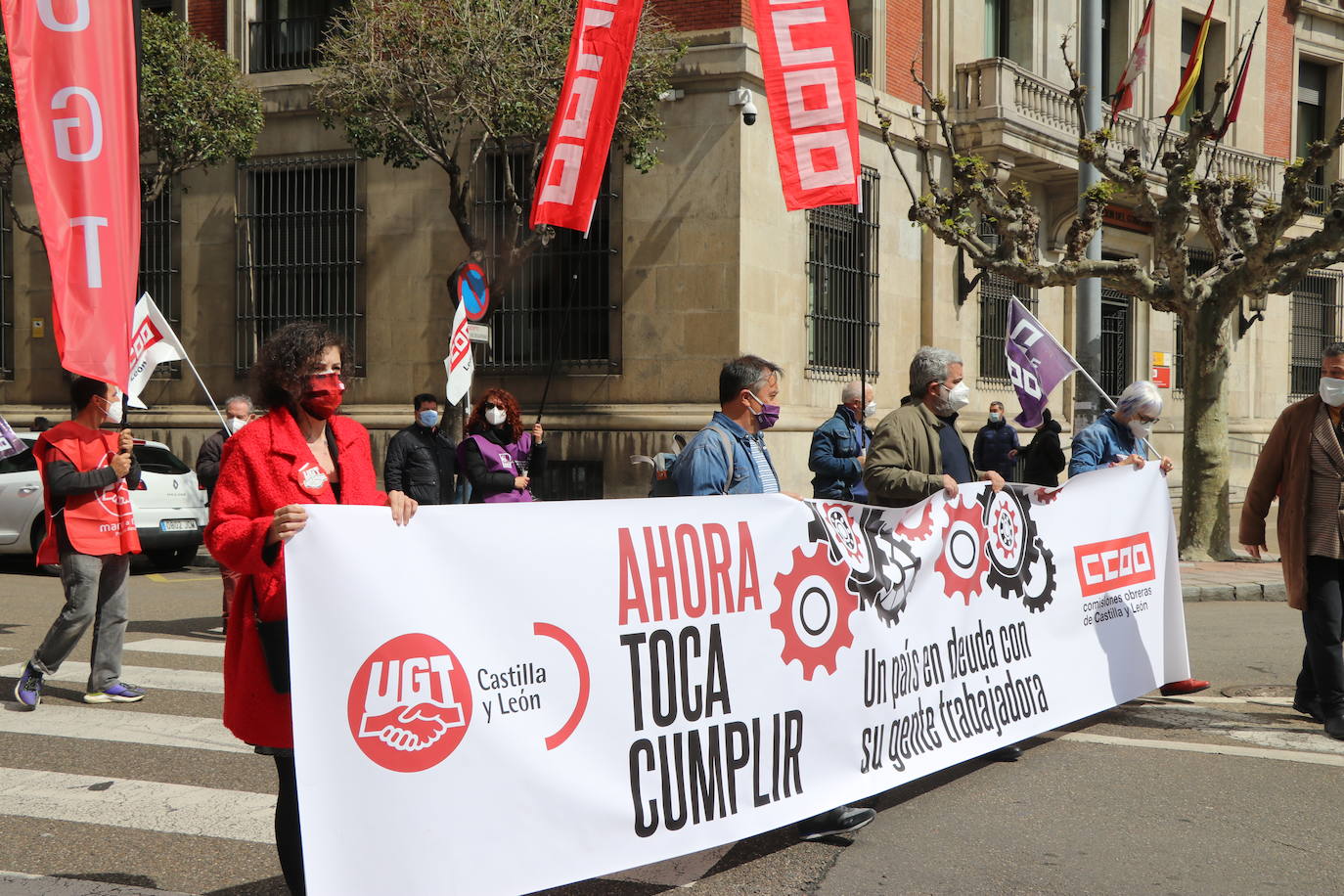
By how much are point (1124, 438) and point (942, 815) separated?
115 inches

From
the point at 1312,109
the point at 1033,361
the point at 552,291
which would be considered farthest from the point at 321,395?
the point at 1312,109

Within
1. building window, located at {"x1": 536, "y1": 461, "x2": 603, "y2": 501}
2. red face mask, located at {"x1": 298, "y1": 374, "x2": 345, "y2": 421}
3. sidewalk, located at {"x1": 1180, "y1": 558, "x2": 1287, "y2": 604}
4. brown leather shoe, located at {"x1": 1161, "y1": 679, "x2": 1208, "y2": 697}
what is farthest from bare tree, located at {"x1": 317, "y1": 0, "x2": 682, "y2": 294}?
red face mask, located at {"x1": 298, "y1": 374, "x2": 345, "y2": 421}

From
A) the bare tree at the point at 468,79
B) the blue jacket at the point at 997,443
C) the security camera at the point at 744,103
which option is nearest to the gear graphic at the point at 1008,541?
the bare tree at the point at 468,79

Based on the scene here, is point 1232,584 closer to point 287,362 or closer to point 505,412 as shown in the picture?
point 505,412

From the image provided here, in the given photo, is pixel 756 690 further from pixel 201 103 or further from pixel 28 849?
pixel 201 103

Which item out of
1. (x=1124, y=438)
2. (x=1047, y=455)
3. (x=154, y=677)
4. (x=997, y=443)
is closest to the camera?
(x=1124, y=438)

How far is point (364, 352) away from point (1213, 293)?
446 inches

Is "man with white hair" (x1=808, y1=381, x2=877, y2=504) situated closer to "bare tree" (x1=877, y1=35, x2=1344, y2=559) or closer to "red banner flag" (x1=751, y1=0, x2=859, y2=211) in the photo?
"red banner flag" (x1=751, y1=0, x2=859, y2=211)

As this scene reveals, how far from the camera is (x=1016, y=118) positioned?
2058 cm

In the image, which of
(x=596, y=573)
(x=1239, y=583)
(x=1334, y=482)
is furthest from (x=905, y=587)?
(x=1239, y=583)

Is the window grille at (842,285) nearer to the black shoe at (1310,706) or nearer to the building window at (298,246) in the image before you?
the building window at (298,246)

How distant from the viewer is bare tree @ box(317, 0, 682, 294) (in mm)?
14727

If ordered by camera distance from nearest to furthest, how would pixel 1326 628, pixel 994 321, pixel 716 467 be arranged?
pixel 716 467 < pixel 1326 628 < pixel 994 321

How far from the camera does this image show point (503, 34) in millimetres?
14734
